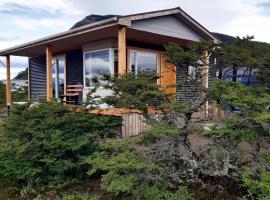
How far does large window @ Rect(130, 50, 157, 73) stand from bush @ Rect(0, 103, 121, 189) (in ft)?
17.9

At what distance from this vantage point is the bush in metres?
4.30

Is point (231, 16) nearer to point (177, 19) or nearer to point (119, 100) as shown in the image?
point (177, 19)

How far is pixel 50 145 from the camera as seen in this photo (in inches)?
169

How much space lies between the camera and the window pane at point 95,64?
379 inches

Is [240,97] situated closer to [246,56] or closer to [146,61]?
[246,56]

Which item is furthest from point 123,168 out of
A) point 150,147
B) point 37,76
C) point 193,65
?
point 37,76

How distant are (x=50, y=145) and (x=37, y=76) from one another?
1183cm

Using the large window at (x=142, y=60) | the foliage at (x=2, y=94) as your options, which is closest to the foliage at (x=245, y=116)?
the large window at (x=142, y=60)

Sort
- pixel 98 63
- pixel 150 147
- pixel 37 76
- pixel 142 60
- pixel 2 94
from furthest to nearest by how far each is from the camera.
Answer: pixel 2 94 < pixel 37 76 < pixel 142 60 < pixel 98 63 < pixel 150 147

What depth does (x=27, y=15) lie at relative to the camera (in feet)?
43.5

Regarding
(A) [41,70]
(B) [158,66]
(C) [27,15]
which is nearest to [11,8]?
(C) [27,15]

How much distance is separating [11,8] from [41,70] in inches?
137

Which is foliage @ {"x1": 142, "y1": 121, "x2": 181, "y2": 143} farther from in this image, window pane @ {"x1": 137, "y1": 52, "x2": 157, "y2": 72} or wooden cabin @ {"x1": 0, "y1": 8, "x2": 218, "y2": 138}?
window pane @ {"x1": 137, "y1": 52, "x2": 157, "y2": 72}

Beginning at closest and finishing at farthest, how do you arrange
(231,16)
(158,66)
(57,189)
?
(57,189) < (158,66) < (231,16)
